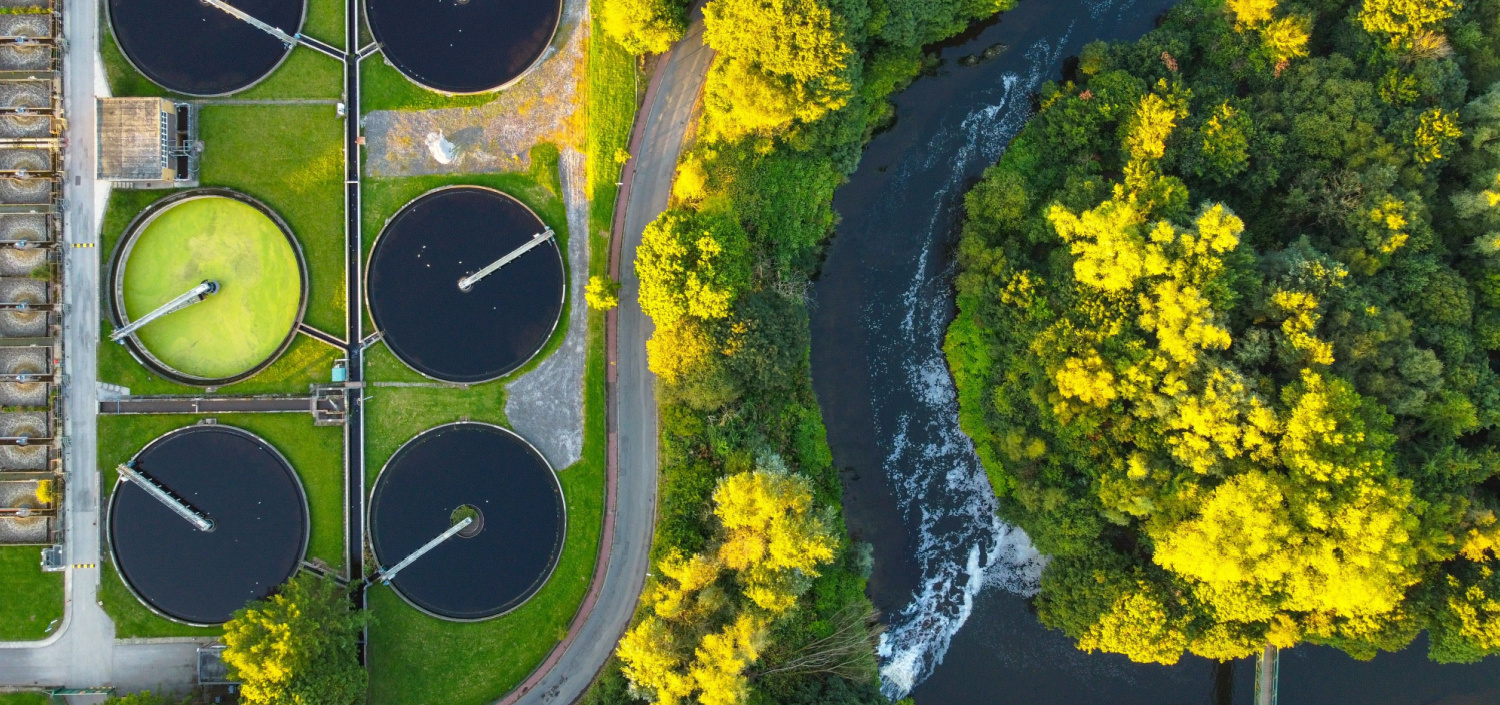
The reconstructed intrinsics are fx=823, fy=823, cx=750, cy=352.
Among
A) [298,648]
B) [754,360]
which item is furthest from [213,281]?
[754,360]

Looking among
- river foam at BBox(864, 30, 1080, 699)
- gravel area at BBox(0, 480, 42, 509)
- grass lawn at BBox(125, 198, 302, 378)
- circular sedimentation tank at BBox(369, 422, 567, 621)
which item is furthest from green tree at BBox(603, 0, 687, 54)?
gravel area at BBox(0, 480, 42, 509)

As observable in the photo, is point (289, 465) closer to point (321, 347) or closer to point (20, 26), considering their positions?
point (321, 347)

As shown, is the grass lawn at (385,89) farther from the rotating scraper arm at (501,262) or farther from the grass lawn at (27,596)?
the grass lawn at (27,596)

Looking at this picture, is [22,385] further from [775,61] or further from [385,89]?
[775,61]

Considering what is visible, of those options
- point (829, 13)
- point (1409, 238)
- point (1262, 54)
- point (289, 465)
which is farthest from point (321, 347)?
point (1409, 238)

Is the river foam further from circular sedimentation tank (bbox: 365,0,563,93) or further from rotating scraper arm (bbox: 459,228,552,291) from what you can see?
circular sedimentation tank (bbox: 365,0,563,93)

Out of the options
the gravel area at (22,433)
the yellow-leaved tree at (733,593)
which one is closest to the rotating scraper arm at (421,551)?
the yellow-leaved tree at (733,593)
